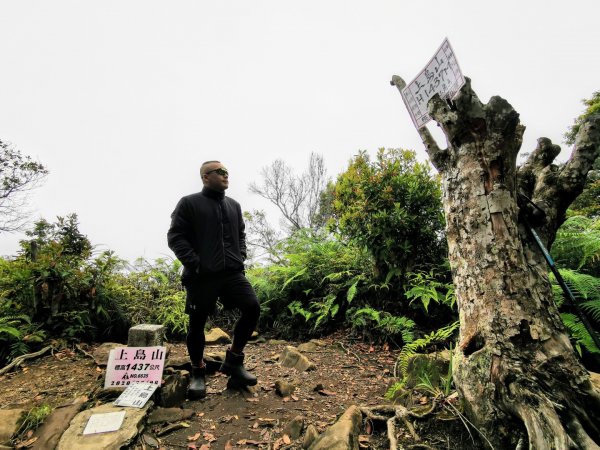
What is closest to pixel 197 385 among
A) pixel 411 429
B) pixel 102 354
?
pixel 102 354

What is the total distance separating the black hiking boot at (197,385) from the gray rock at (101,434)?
0.52m

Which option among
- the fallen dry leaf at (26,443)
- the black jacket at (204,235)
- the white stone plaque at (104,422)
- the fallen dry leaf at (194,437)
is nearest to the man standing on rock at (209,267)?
the black jacket at (204,235)

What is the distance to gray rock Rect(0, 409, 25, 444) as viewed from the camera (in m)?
2.39

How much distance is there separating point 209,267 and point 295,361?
6.31 feet

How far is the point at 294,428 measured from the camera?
2.48 meters

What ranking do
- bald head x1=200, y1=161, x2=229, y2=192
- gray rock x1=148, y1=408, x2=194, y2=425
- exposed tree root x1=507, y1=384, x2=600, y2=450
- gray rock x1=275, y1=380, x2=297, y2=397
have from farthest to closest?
bald head x1=200, y1=161, x2=229, y2=192 < gray rock x1=275, y1=380, x2=297, y2=397 < gray rock x1=148, y1=408, x2=194, y2=425 < exposed tree root x1=507, y1=384, x2=600, y2=450

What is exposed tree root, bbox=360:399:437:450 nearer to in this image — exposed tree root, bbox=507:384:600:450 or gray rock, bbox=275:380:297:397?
exposed tree root, bbox=507:384:600:450

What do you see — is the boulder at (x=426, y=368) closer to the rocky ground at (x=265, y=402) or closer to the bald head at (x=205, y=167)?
the rocky ground at (x=265, y=402)

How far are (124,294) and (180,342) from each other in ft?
4.23

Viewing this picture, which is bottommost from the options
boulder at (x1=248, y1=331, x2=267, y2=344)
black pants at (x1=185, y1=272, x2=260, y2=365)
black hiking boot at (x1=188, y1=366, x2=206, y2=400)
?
black hiking boot at (x1=188, y1=366, x2=206, y2=400)

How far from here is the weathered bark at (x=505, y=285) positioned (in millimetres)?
1760

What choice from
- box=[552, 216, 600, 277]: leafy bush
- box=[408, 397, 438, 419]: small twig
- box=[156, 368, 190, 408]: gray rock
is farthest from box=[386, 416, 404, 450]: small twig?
box=[552, 216, 600, 277]: leafy bush

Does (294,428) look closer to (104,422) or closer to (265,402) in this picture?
(265,402)

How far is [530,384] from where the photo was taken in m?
1.79
